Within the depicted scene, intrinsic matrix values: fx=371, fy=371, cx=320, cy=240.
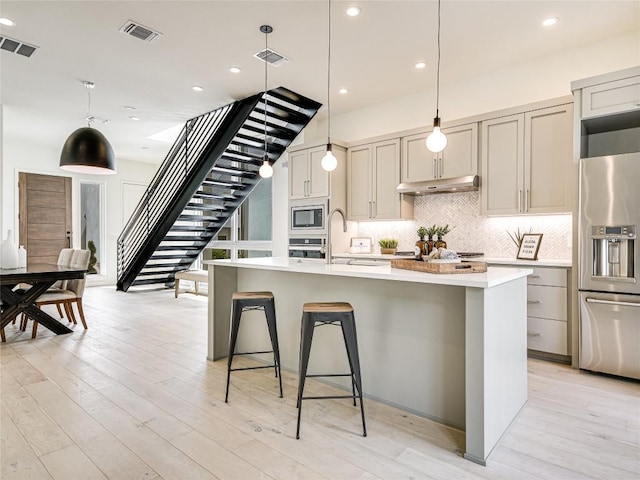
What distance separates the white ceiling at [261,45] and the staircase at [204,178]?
1.29ft

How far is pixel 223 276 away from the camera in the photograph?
3498 mm

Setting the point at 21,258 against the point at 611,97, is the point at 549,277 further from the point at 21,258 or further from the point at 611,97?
the point at 21,258

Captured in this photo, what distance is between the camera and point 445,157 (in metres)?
4.39

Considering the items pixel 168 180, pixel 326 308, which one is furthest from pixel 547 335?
pixel 168 180

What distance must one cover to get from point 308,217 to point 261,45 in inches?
94.8

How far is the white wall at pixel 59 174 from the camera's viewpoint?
7188 millimetres

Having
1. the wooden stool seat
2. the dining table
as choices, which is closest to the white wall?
the dining table

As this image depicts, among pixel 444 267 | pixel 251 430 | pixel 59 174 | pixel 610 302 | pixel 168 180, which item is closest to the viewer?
pixel 444 267

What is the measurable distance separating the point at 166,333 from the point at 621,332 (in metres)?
4.47

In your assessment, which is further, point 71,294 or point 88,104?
point 88,104

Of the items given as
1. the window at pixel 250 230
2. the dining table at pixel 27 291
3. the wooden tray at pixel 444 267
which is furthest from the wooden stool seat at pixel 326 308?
the window at pixel 250 230

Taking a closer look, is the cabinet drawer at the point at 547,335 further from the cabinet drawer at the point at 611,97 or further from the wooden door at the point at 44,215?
the wooden door at the point at 44,215

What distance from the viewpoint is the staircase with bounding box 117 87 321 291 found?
17.8 feet

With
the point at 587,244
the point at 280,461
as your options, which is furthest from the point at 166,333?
the point at 587,244
